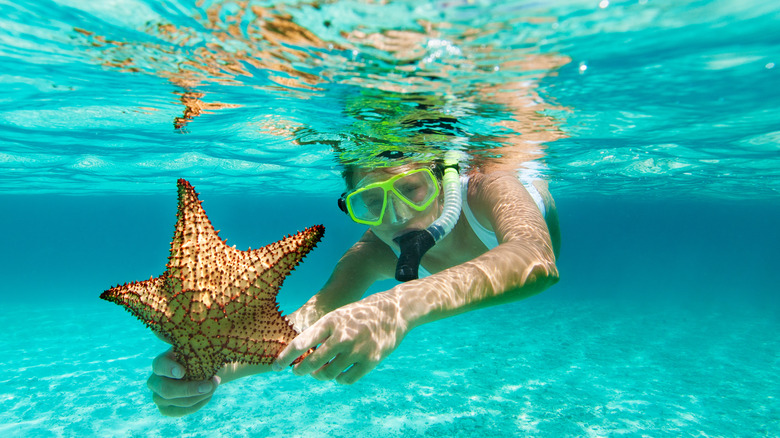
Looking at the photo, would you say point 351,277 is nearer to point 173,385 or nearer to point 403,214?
point 403,214

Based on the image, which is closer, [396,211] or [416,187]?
[396,211]

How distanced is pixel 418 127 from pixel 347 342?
23.4 ft

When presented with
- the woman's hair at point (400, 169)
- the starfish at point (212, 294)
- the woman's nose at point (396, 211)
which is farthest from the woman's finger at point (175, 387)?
the woman's hair at point (400, 169)

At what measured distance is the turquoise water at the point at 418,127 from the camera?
468cm

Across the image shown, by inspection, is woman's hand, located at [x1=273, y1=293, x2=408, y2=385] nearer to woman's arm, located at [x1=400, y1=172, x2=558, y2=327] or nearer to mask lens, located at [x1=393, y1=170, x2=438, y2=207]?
woman's arm, located at [x1=400, y1=172, x2=558, y2=327]

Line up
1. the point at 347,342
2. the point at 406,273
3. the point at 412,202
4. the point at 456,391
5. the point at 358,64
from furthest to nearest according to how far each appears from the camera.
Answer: the point at 456,391 < the point at 358,64 < the point at 412,202 < the point at 406,273 < the point at 347,342

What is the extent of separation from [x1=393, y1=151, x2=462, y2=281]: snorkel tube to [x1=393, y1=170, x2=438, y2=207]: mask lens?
Result: 1.11 feet

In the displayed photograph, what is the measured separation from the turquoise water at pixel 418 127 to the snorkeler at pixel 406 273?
69.3 inches

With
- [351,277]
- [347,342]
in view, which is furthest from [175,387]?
[351,277]

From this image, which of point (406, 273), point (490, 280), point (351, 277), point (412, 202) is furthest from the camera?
point (412, 202)

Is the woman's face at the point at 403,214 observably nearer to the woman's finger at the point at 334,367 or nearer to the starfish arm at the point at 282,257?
the starfish arm at the point at 282,257

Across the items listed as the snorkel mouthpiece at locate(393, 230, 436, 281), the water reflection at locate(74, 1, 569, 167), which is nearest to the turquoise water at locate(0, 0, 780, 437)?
the water reflection at locate(74, 1, 569, 167)

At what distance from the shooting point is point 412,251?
13.8 feet

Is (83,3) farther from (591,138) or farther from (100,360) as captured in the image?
(100,360)
